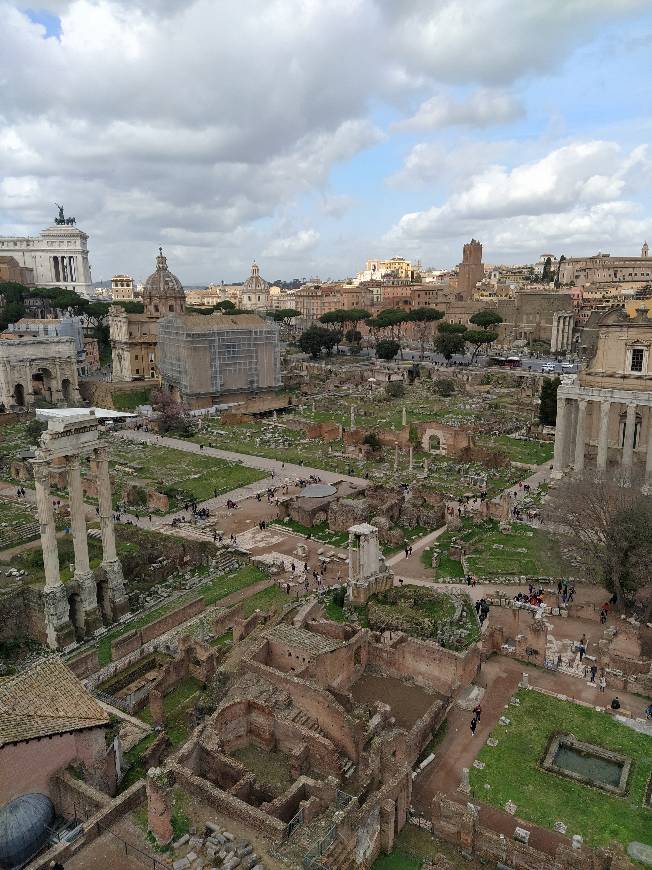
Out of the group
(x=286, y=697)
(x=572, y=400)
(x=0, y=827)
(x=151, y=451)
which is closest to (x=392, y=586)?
(x=286, y=697)

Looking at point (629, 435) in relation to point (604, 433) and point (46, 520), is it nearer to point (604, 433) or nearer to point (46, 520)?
point (604, 433)

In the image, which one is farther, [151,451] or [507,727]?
[151,451]

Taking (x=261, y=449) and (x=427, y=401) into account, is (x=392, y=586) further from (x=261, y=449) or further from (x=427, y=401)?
(x=427, y=401)

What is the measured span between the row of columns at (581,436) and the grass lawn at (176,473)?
19021 mm

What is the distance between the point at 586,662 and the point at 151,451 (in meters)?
37.2

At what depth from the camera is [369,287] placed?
157 m

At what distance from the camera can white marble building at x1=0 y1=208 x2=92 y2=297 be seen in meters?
118

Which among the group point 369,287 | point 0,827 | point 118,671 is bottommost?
point 118,671

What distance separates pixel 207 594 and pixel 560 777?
1465cm

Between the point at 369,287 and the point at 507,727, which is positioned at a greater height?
the point at 369,287

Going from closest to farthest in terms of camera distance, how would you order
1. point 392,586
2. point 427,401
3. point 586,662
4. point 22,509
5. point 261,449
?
1. point 586,662
2. point 392,586
3. point 22,509
4. point 261,449
5. point 427,401

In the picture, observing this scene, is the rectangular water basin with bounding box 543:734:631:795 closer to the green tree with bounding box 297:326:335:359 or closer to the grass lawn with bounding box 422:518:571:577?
the grass lawn with bounding box 422:518:571:577

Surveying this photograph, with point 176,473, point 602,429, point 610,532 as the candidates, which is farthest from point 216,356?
point 610,532

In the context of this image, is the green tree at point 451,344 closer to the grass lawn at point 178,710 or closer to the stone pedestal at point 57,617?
the stone pedestal at point 57,617
